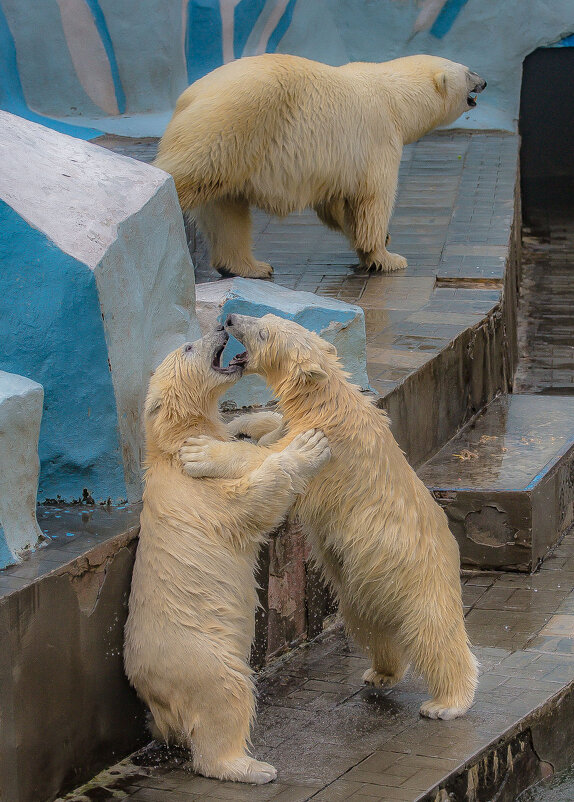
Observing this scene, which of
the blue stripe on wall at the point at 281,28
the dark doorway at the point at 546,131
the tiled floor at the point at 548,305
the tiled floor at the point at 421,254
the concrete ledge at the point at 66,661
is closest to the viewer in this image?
the concrete ledge at the point at 66,661

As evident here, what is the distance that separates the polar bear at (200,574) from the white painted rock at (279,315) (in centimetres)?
142

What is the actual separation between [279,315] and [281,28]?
7642 mm

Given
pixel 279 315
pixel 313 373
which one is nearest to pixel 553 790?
pixel 313 373

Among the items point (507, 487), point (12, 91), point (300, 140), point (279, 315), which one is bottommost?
point (507, 487)

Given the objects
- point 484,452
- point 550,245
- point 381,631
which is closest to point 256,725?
point 381,631

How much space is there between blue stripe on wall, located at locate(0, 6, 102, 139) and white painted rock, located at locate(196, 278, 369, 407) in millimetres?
6204

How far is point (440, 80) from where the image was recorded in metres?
7.73

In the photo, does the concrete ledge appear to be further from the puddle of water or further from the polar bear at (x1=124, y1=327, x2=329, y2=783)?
the puddle of water

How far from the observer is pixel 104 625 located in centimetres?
338

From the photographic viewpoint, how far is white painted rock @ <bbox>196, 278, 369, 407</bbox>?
4.88 meters

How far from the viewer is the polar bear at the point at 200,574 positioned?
10.5 ft

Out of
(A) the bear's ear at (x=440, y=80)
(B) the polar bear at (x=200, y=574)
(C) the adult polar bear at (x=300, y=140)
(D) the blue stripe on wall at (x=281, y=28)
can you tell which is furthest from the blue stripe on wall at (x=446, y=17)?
(B) the polar bear at (x=200, y=574)

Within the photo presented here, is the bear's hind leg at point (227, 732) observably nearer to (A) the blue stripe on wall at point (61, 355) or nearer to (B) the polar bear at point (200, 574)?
(B) the polar bear at point (200, 574)

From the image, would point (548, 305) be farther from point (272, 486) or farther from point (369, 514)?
point (272, 486)
